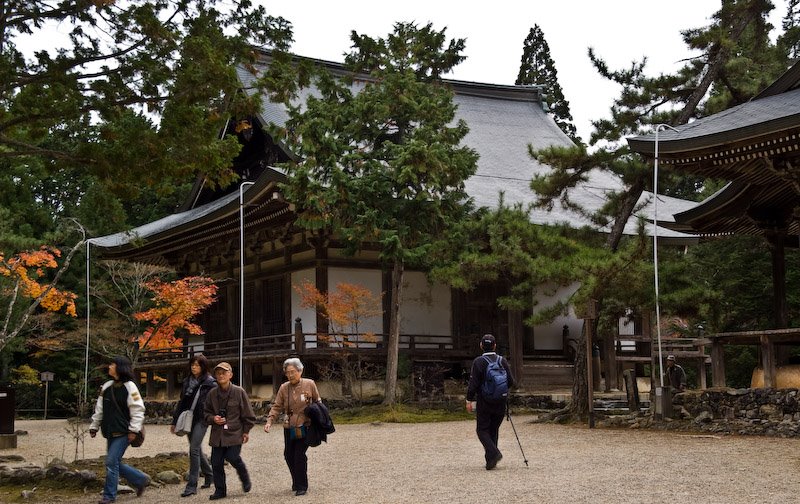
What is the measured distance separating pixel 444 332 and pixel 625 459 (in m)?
12.9

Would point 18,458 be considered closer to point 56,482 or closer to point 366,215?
point 56,482

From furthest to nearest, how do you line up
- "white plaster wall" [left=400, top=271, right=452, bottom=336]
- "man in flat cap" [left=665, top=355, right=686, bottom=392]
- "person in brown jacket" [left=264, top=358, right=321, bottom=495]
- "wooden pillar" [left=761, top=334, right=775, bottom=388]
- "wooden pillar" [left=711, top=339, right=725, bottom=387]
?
"white plaster wall" [left=400, top=271, right=452, bottom=336] → "man in flat cap" [left=665, top=355, right=686, bottom=392] → "wooden pillar" [left=711, top=339, right=725, bottom=387] → "wooden pillar" [left=761, top=334, right=775, bottom=388] → "person in brown jacket" [left=264, top=358, right=321, bottom=495]

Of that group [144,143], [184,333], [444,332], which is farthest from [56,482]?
[184,333]

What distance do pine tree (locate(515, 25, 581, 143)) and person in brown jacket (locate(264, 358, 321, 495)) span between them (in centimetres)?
3480

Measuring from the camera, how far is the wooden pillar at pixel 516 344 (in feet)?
71.8

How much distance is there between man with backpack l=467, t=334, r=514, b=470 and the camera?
976cm

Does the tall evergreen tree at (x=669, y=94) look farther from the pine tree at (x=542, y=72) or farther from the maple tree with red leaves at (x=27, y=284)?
the pine tree at (x=542, y=72)

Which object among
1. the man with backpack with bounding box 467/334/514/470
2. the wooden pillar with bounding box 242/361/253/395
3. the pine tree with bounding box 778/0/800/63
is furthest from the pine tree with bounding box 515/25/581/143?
the man with backpack with bounding box 467/334/514/470

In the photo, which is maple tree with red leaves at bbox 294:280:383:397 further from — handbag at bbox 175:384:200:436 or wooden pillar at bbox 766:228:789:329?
handbag at bbox 175:384:200:436

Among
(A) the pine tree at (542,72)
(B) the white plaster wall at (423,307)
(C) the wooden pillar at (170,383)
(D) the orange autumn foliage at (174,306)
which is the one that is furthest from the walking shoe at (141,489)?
(A) the pine tree at (542,72)

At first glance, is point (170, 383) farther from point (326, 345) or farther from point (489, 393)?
point (489, 393)

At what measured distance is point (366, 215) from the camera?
18.5 meters

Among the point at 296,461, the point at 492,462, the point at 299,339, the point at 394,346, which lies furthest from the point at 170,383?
the point at 296,461

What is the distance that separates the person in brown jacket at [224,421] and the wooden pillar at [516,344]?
1375 cm
